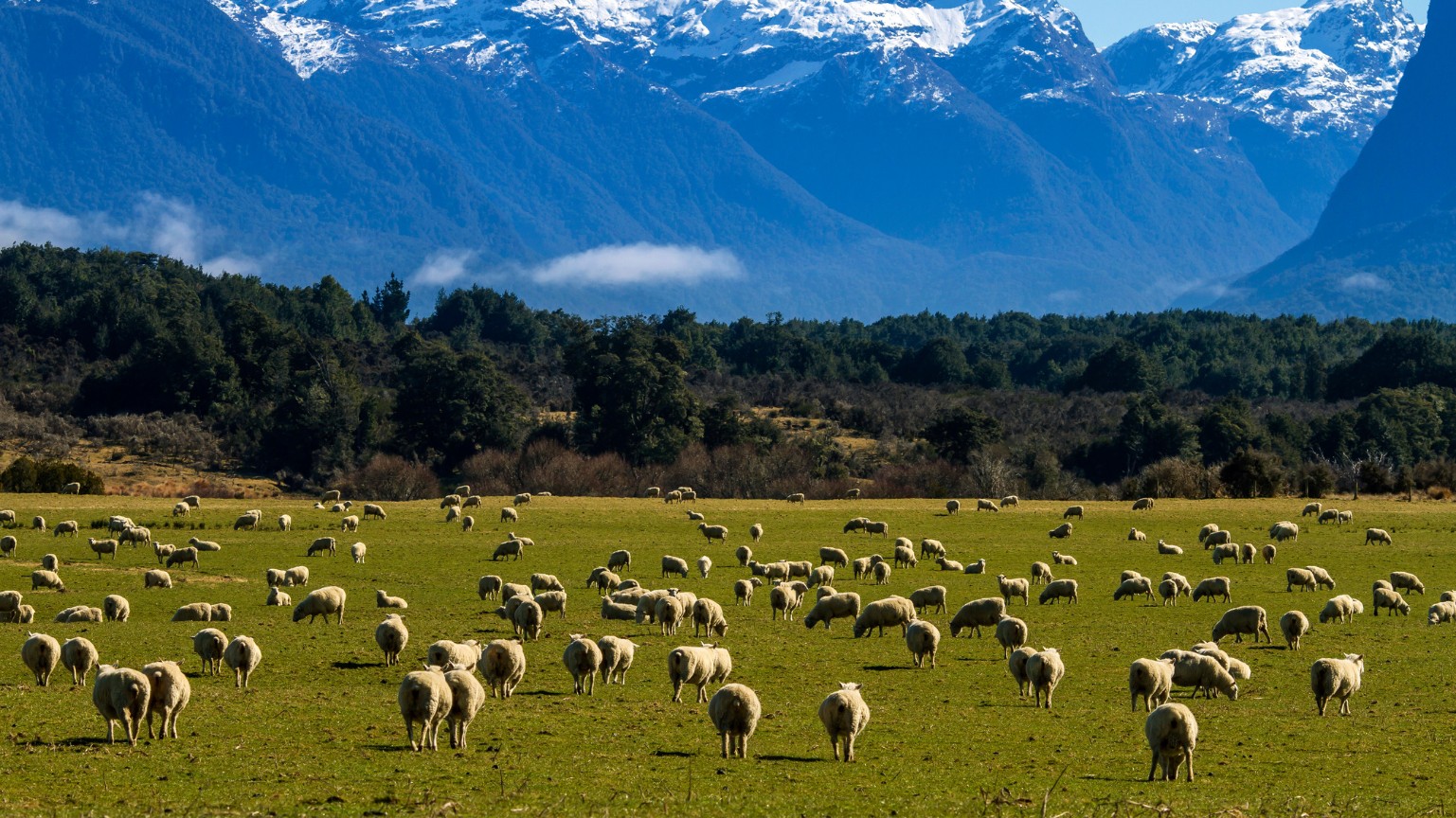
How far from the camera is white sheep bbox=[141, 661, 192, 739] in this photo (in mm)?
21344

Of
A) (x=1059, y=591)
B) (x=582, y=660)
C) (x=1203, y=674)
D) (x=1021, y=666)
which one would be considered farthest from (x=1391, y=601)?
(x=582, y=660)

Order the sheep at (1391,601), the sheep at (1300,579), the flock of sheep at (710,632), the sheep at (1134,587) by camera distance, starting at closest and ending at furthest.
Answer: the flock of sheep at (710,632)
the sheep at (1391,601)
the sheep at (1134,587)
the sheep at (1300,579)

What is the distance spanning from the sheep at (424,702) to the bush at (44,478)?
201 ft

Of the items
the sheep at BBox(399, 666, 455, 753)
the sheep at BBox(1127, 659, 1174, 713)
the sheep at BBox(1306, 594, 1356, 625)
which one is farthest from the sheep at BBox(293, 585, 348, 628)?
the sheep at BBox(1306, 594, 1356, 625)

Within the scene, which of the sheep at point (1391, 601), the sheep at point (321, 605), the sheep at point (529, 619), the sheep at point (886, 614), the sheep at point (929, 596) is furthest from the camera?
the sheep at point (1391, 601)

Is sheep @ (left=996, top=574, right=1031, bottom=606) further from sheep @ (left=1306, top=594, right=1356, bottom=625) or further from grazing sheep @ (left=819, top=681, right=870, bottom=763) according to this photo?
grazing sheep @ (left=819, top=681, right=870, bottom=763)

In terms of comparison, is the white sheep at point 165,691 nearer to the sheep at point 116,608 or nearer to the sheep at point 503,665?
the sheep at point 503,665

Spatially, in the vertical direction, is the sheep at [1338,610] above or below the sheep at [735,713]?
above

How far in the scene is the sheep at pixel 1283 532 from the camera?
57.4 m

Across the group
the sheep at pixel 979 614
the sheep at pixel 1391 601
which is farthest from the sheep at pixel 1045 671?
the sheep at pixel 1391 601

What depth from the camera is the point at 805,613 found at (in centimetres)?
3912

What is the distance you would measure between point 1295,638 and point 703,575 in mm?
18839

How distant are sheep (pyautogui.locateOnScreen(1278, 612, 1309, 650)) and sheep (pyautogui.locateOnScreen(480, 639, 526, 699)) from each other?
15726mm

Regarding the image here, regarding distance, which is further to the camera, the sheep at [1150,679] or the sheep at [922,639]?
the sheep at [922,639]
